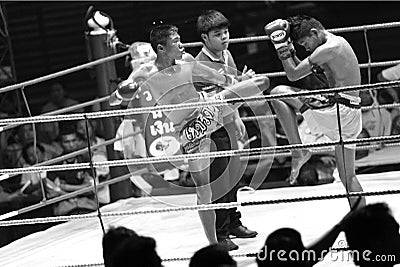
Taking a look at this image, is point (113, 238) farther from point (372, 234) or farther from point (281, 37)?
point (281, 37)

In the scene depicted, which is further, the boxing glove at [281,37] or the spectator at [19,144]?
the spectator at [19,144]

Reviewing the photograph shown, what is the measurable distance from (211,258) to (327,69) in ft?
8.98

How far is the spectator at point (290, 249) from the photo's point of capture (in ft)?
9.93

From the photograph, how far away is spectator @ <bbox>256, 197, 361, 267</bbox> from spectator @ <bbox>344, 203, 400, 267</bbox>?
6 centimetres

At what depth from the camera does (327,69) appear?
561cm

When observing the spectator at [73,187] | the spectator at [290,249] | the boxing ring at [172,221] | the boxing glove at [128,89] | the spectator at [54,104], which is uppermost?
the boxing glove at [128,89]

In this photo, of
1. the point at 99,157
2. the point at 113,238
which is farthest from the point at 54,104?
the point at 113,238

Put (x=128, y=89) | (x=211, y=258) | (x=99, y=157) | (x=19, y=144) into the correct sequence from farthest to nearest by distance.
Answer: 1. (x=19, y=144)
2. (x=99, y=157)
3. (x=128, y=89)
4. (x=211, y=258)

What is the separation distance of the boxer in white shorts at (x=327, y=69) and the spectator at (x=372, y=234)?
7.64 ft

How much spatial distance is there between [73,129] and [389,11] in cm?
307

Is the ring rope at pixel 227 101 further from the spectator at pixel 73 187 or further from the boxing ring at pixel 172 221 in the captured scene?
the spectator at pixel 73 187

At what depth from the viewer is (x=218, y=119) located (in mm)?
5734

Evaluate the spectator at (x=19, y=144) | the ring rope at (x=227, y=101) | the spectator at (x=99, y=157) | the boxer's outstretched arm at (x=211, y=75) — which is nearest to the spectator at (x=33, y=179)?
the spectator at (x=19, y=144)

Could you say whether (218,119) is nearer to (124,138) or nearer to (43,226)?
(124,138)
